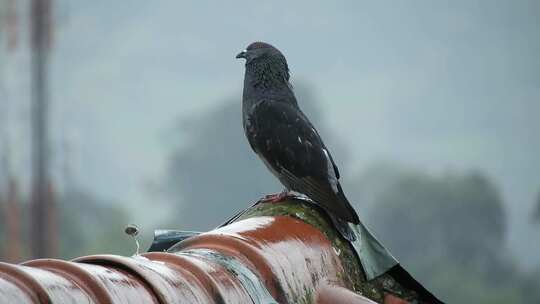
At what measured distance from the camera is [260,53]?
344 inches

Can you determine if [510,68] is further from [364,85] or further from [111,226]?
[111,226]

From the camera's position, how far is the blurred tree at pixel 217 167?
224 ft

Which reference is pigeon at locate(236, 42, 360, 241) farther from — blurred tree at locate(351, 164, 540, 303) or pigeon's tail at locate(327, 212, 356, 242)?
Result: blurred tree at locate(351, 164, 540, 303)

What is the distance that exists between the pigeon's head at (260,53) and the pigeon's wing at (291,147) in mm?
244

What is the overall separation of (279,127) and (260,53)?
46 centimetres

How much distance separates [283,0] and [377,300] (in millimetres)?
102023

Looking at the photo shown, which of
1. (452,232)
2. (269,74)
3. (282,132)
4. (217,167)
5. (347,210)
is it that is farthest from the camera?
(217,167)

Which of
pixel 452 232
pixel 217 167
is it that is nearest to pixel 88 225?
pixel 217 167

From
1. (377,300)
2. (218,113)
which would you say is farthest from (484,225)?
(377,300)

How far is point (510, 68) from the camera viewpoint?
100188 millimetres

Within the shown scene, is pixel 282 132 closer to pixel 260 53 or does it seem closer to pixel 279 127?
pixel 279 127

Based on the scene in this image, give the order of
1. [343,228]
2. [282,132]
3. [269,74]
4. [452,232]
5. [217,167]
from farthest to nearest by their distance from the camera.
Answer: [217,167] < [452,232] < [269,74] < [282,132] < [343,228]

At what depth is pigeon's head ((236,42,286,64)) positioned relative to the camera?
28.6 ft

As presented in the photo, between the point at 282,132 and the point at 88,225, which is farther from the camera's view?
the point at 88,225
